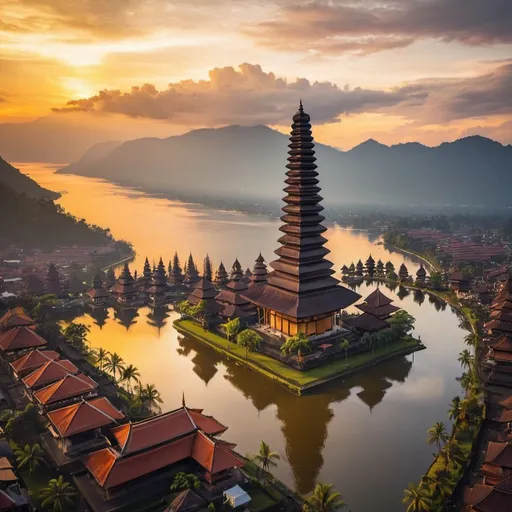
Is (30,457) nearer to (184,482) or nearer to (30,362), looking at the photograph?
(184,482)

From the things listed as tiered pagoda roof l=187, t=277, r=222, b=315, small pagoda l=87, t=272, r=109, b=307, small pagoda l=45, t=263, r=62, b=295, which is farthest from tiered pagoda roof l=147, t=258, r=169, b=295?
small pagoda l=45, t=263, r=62, b=295

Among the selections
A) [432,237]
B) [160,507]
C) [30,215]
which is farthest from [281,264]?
[432,237]

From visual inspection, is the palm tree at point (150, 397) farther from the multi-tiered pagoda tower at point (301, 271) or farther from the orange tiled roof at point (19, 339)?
the multi-tiered pagoda tower at point (301, 271)

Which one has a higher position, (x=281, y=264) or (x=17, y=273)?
(x=281, y=264)

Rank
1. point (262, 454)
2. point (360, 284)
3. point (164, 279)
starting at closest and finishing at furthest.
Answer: point (262, 454), point (164, 279), point (360, 284)

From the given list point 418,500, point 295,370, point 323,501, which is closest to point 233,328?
point 295,370

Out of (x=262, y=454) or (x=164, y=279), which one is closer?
(x=262, y=454)

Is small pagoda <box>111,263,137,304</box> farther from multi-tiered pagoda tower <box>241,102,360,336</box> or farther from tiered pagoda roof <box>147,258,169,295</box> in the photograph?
multi-tiered pagoda tower <box>241,102,360,336</box>

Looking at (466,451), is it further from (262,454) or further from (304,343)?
(304,343)
